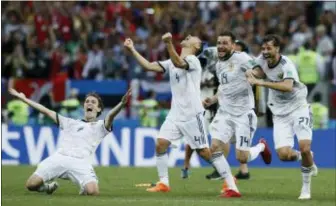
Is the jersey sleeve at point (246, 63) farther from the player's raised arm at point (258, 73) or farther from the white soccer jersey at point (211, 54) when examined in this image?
the white soccer jersey at point (211, 54)

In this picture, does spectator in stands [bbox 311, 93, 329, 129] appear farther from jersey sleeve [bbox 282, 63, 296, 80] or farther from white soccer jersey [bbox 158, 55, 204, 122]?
jersey sleeve [bbox 282, 63, 296, 80]

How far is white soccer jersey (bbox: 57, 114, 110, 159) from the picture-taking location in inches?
659

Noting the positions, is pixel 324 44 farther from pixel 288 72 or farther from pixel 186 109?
pixel 288 72

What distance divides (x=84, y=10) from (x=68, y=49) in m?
1.69

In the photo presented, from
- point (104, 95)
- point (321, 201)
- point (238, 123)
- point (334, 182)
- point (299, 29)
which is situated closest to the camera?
point (321, 201)

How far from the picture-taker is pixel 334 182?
800 inches

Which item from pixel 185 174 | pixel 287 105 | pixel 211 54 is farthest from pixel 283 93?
pixel 185 174

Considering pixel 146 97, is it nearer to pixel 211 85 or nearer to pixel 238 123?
pixel 211 85

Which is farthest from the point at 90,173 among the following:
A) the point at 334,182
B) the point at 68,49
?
the point at 68,49

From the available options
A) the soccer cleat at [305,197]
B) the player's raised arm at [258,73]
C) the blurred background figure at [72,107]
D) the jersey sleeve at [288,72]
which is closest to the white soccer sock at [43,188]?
the player's raised arm at [258,73]

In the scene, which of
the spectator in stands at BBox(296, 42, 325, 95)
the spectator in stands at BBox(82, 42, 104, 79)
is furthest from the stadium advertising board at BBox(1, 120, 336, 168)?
the spectator in stands at BBox(82, 42, 104, 79)

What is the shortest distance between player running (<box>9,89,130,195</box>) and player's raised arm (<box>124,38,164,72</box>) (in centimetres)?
86

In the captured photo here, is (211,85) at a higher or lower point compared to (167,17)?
lower

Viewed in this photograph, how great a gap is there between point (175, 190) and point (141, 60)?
256 centimetres
